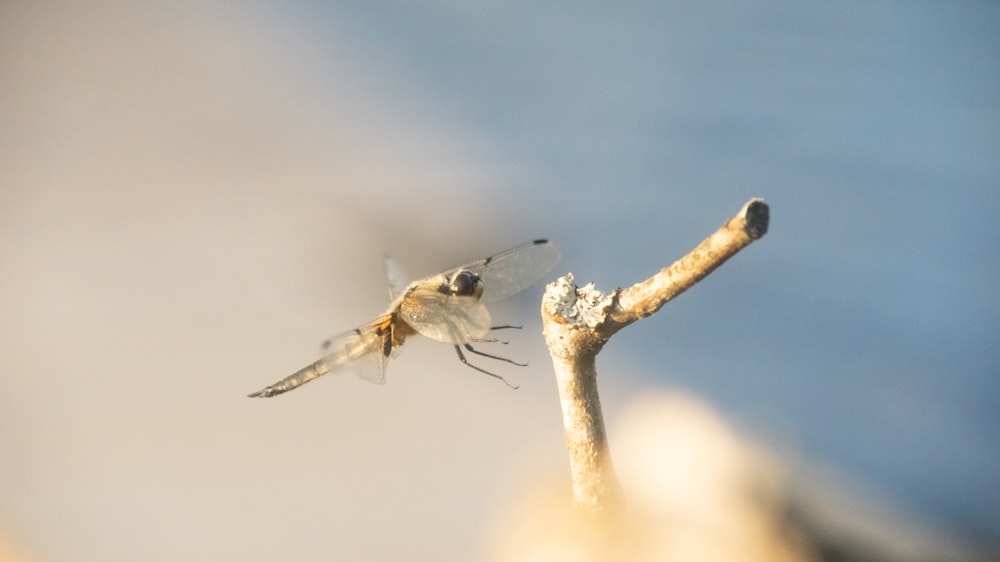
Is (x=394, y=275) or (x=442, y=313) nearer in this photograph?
(x=442, y=313)

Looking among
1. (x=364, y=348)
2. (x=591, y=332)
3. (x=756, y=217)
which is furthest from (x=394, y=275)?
(x=756, y=217)

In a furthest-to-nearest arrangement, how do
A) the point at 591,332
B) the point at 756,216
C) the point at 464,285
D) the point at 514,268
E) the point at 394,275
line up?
the point at 394,275, the point at 514,268, the point at 464,285, the point at 591,332, the point at 756,216

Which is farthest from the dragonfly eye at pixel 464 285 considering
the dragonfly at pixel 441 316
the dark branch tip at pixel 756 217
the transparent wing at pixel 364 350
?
the dark branch tip at pixel 756 217

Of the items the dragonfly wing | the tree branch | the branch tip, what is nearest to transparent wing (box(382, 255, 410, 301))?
the dragonfly wing

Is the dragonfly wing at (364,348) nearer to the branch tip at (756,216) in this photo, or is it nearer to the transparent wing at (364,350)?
the transparent wing at (364,350)

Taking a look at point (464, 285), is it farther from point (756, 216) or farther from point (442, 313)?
point (756, 216)

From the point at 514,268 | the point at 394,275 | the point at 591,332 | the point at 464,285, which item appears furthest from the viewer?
the point at 394,275
